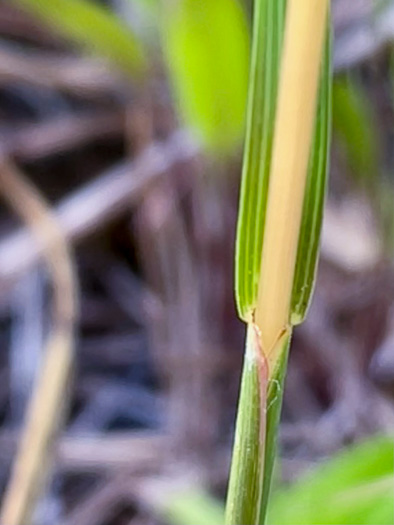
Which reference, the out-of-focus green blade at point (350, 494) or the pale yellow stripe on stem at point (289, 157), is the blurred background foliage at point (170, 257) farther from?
the pale yellow stripe on stem at point (289, 157)

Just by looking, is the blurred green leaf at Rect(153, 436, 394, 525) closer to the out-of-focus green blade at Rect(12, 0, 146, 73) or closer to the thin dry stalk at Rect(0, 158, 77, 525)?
the thin dry stalk at Rect(0, 158, 77, 525)

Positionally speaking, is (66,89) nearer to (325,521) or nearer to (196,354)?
(196,354)

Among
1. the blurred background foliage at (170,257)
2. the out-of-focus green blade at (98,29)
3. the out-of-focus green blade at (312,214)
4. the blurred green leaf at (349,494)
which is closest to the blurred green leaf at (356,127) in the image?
the blurred background foliage at (170,257)

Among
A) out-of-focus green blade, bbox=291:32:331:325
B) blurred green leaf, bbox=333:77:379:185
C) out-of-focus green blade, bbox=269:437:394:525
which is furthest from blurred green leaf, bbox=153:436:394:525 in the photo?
blurred green leaf, bbox=333:77:379:185

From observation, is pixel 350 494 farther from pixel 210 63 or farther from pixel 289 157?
pixel 210 63

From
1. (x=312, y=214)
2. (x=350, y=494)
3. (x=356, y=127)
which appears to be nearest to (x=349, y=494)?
(x=350, y=494)

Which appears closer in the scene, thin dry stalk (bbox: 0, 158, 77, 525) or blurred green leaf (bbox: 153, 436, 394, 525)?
blurred green leaf (bbox: 153, 436, 394, 525)

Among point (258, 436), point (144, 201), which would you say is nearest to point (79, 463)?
point (144, 201)
